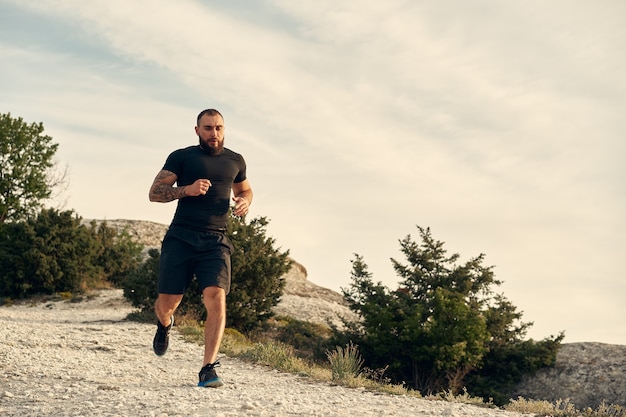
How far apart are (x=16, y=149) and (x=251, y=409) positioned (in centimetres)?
3440

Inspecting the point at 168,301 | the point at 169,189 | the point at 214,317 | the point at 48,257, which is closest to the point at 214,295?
the point at 214,317

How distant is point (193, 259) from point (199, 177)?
3.00 ft

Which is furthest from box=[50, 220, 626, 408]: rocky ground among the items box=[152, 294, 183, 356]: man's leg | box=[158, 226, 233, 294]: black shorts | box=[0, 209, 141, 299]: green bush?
box=[0, 209, 141, 299]: green bush

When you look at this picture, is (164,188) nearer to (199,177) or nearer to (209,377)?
(199,177)

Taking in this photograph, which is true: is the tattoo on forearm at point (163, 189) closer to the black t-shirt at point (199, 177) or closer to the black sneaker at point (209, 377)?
the black t-shirt at point (199, 177)

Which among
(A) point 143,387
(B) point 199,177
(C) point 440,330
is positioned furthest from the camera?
(C) point 440,330

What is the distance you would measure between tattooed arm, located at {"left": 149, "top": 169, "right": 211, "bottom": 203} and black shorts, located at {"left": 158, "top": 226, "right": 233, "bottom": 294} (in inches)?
15.2

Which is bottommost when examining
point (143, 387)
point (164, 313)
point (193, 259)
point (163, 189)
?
point (143, 387)

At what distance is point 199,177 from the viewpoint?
718cm

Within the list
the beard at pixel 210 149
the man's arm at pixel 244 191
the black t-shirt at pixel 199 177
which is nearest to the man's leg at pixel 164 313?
the black t-shirt at pixel 199 177

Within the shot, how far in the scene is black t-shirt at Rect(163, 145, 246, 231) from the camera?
7.20m

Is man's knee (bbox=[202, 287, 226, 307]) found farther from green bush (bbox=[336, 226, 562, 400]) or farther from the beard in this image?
green bush (bbox=[336, 226, 562, 400])

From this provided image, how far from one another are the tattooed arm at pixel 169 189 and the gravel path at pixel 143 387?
207 cm

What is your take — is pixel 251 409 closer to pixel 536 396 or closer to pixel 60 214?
pixel 536 396
